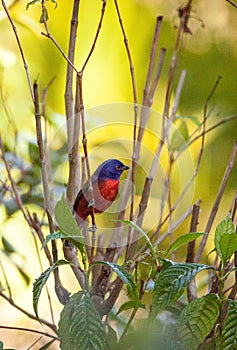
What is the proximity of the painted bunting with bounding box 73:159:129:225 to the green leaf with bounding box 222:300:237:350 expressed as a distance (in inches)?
8.7

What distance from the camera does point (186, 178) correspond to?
0.98 meters

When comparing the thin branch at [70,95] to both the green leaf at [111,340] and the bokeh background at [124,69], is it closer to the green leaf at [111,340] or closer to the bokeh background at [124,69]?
the green leaf at [111,340]

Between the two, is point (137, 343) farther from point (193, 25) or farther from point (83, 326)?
point (193, 25)

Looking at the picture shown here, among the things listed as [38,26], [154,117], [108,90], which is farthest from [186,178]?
[38,26]

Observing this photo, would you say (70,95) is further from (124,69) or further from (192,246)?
(124,69)

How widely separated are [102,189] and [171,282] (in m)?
0.24

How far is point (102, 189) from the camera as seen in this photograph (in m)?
0.75

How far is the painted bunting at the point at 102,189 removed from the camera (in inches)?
27.6

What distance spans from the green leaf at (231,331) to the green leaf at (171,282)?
42mm

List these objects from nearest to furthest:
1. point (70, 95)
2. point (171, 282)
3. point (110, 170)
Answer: point (171, 282)
point (70, 95)
point (110, 170)

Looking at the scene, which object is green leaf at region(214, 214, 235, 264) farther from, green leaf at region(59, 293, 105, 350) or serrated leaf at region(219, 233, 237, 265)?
green leaf at region(59, 293, 105, 350)

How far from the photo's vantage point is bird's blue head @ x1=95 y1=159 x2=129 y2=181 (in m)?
0.77

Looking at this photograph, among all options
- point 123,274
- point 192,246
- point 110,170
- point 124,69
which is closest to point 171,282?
point 123,274

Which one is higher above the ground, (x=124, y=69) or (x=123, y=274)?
(x=124, y=69)
